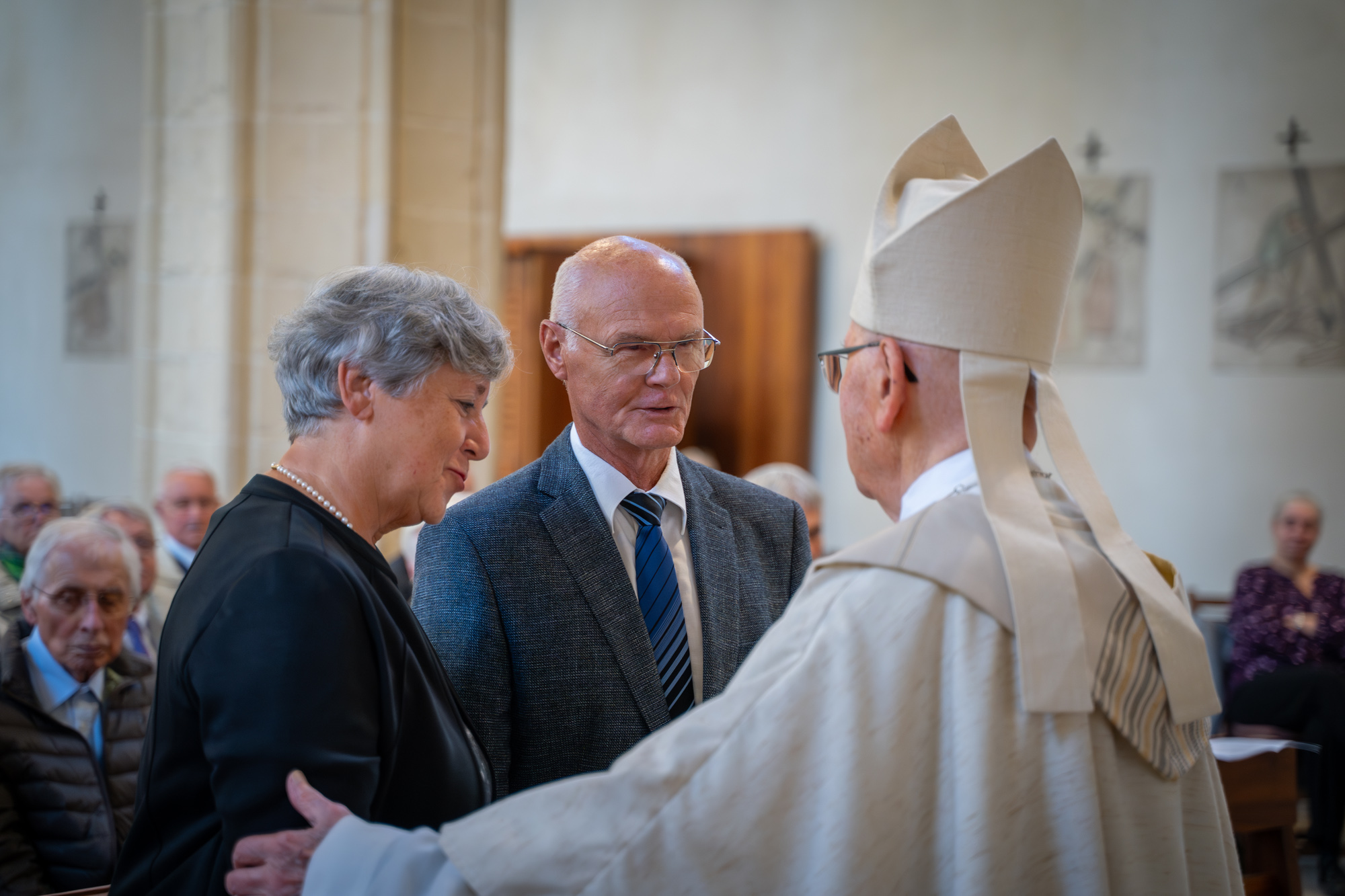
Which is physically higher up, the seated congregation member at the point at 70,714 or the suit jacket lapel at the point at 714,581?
the suit jacket lapel at the point at 714,581

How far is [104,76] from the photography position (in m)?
9.53

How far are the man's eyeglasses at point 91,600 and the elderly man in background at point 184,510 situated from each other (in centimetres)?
176

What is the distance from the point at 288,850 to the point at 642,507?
0.88m

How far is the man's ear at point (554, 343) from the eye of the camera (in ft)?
6.84

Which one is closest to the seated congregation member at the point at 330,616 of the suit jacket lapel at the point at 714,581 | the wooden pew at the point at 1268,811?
the suit jacket lapel at the point at 714,581

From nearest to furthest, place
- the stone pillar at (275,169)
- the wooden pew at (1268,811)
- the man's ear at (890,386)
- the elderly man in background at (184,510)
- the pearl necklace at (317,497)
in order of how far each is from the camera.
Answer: the man's ear at (890,386)
the pearl necklace at (317,497)
the wooden pew at (1268,811)
the elderly man in background at (184,510)
the stone pillar at (275,169)

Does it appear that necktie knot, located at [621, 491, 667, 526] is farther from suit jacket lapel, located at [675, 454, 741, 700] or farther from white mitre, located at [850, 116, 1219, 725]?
white mitre, located at [850, 116, 1219, 725]

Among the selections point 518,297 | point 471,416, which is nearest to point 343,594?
point 471,416

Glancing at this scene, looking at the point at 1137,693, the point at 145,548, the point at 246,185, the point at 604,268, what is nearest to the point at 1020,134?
the point at 246,185

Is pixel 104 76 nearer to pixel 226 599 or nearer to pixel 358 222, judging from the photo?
pixel 358 222

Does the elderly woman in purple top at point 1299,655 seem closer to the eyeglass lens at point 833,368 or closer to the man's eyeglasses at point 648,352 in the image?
the man's eyeglasses at point 648,352

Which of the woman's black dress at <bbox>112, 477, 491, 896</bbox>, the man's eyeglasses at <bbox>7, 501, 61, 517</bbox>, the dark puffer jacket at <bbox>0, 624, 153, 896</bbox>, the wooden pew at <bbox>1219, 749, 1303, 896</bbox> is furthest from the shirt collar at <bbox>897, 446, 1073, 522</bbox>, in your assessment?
the man's eyeglasses at <bbox>7, 501, 61, 517</bbox>

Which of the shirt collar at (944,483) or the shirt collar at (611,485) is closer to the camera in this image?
the shirt collar at (944,483)

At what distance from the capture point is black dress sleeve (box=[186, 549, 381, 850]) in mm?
1328
